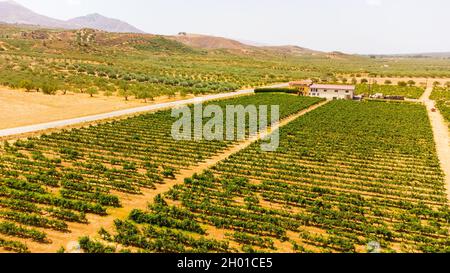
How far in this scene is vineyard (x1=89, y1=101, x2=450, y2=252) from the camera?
19188mm

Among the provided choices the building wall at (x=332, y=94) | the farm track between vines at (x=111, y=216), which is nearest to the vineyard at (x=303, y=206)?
the farm track between vines at (x=111, y=216)

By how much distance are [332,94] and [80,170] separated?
227 ft

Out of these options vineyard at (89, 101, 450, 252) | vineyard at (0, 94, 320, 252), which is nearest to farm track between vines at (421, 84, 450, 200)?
vineyard at (89, 101, 450, 252)

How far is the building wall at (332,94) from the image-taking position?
85875mm

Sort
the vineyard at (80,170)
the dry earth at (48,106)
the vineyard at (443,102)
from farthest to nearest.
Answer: the vineyard at (443,102), the dry earth at (48,106), the vineyard at (80,170)

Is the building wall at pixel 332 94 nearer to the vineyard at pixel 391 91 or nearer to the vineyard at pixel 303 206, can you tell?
the vineyard at pixel 391 91

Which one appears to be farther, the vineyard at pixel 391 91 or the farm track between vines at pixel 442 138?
the vineyard at pixel 391 91

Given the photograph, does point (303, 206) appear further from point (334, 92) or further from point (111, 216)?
point (334, 92)

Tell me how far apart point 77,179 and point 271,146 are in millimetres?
20014

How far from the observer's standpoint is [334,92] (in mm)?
87000

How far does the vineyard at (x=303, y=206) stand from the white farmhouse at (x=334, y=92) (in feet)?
150

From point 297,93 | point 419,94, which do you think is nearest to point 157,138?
point 297,93

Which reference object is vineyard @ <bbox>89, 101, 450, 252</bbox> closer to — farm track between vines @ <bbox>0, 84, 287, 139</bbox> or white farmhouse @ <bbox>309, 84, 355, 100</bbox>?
farm track between vines @ <bbox>0, 84, 287, 139</bbox>

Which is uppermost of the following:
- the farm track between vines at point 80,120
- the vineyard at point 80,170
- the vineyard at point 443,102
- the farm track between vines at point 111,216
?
the vineyard at point 443,102
